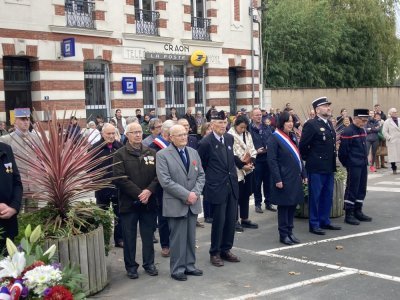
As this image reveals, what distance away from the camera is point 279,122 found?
27.9ft

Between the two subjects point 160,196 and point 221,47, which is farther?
point 221,47

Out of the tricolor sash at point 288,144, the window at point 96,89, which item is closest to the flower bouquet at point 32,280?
the tricolor sash at point 288,144

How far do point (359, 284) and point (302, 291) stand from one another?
0.72m

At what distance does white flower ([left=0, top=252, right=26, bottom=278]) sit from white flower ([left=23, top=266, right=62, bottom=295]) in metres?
0.09

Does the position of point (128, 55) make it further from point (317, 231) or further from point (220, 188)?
point (220, 188)

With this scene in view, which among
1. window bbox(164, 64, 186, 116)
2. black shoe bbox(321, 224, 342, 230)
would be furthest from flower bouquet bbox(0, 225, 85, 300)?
window bbox(164, 64, 186, 116)

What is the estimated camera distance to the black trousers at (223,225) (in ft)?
23.6

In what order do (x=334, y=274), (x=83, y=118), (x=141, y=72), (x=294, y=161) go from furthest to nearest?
(x=141, y=72), (x=83, y=118), (x=294, y=161), (x=334, y=274)

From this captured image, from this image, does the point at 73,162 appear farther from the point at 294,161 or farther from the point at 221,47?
the point at 221,47

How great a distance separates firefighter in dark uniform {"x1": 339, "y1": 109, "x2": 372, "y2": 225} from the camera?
9.50m

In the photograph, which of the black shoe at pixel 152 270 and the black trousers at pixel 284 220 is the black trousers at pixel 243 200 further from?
the black shoe at pixel 152 270

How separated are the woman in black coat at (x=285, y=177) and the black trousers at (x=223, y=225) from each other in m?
0.99

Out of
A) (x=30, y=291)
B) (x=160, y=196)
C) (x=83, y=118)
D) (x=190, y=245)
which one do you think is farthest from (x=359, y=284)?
(x=83, y=118)

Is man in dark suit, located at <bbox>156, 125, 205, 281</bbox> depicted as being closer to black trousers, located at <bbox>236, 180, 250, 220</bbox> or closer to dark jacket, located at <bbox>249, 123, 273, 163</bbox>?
black trousers, located at <bbox>236, 180, 250, 220</bbox>
